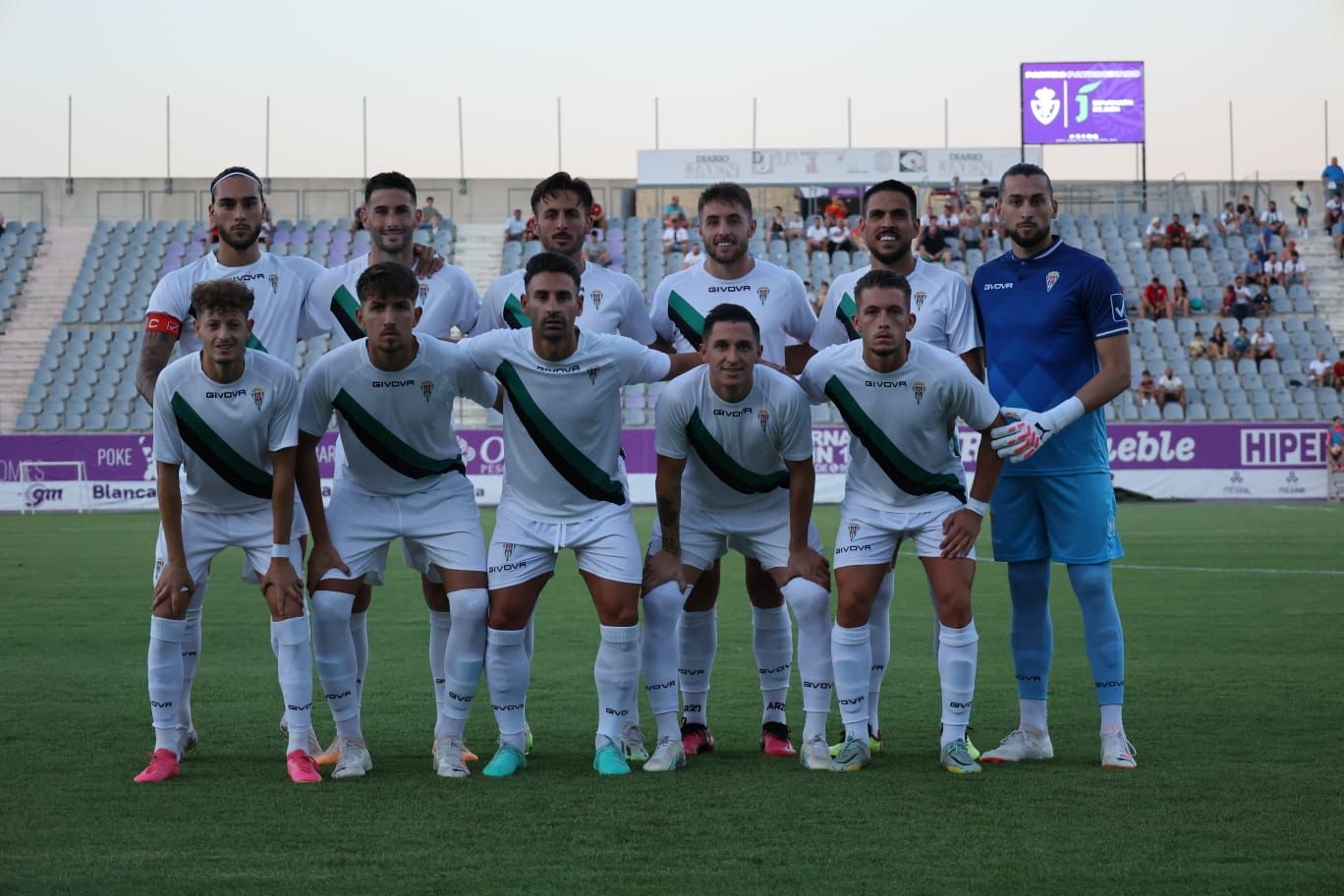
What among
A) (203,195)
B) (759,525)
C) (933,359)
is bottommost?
(759,525)

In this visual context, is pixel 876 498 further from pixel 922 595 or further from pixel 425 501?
pixel 922 595

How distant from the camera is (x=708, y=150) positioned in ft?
130

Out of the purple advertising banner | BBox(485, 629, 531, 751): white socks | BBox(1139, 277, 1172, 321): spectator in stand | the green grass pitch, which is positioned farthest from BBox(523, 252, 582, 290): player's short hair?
the purple advertising banner

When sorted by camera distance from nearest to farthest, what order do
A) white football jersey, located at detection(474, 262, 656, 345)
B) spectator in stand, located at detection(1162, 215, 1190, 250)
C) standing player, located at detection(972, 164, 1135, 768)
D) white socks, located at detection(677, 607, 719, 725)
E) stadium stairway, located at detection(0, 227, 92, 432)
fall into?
standing player, located at detection(972, 164, 1135, 768)
white socks, located at detection(677, 607, 719, 725)
white football jersey, located at detection(474, 262, 656, 345)
stadium stairway, located at detection(0, 227, 92, 432)
spectator in stand, located at detection(1162, 215, 1190, 250)

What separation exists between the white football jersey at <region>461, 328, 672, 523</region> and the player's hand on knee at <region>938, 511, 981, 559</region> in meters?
1.32

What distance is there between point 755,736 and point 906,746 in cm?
70

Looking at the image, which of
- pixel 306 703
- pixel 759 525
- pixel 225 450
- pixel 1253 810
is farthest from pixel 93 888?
pixel 1253 810

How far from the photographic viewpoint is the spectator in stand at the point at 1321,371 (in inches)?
1181

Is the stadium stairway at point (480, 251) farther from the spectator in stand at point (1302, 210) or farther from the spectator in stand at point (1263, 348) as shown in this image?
the spectator in stand at point (1302, 210)

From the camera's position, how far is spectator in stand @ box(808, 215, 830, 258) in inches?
1373

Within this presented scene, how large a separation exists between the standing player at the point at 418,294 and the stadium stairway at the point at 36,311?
82.4 ft

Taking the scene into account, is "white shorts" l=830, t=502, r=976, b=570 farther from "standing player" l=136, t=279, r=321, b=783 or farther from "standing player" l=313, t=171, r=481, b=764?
"standing player" l=136, t=279, r=321, b=783

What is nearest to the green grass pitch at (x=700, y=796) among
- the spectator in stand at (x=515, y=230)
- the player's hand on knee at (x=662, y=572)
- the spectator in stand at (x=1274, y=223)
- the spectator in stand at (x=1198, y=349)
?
the player's hand on knee at (x=662, y=572)

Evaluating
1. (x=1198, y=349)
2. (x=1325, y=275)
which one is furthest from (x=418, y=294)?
(x=1325, y=275)
